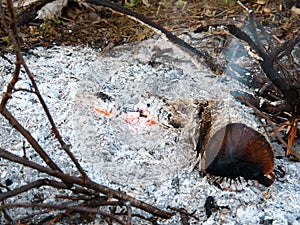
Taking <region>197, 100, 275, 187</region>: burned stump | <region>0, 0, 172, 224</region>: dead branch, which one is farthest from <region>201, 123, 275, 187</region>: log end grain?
<region>0, 0, 172, 224</region>: dead branch

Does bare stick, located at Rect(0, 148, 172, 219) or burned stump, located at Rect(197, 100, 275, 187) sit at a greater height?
burned stump, located at Rect(197, 100, 275, 187)

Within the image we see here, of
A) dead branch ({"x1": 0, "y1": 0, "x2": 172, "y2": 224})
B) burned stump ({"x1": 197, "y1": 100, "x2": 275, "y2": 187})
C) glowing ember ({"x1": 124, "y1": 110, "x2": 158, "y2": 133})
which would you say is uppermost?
burned stump ({"x1": 197, "y1": 100, "x2": 275, "y2": 187})

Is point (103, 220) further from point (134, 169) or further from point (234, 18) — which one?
point (234, 18)

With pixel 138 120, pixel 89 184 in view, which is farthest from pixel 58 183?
pixel 138 120

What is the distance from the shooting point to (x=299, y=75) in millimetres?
2016

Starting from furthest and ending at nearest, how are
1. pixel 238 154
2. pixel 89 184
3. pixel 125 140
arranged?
pixel 125 140 < pixel 238 154 < pixel 89 184

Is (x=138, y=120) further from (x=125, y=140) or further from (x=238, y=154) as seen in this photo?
(x=238, y=154)

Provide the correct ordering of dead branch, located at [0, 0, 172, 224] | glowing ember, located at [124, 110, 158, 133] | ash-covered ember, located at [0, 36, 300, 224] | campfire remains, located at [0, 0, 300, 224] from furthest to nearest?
1. glowing ember, located at [124, 110, 158, 133]
2. ash-covered ember, located at [0, 36, 300, 224]
3. campfire remains, located at [0, 0, 300, 224]
4. dead branch, located at [0, 0, 172, 224]

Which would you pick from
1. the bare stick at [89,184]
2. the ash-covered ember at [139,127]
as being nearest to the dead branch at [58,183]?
the bare stick at [89,184]

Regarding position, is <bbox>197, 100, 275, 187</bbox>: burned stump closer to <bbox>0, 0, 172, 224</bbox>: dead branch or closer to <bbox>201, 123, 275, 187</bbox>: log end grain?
<bbox>201, 123, 275, 187</bbox>: log end grain

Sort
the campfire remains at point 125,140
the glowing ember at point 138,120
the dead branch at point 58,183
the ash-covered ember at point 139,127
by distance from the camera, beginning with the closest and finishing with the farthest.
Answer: the dead branch at point 58,183 < the campfire remains at point 125,140 < the ash-covered ember at point 139,127 < the glowing ember at point 138,120

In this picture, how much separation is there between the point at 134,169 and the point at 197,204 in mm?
258

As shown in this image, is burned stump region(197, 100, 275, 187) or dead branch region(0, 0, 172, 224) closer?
dead branch region(0, 0, 172, 224)

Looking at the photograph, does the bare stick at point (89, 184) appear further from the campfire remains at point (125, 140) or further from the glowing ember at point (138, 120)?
the glowing ember at point (138, 120)
